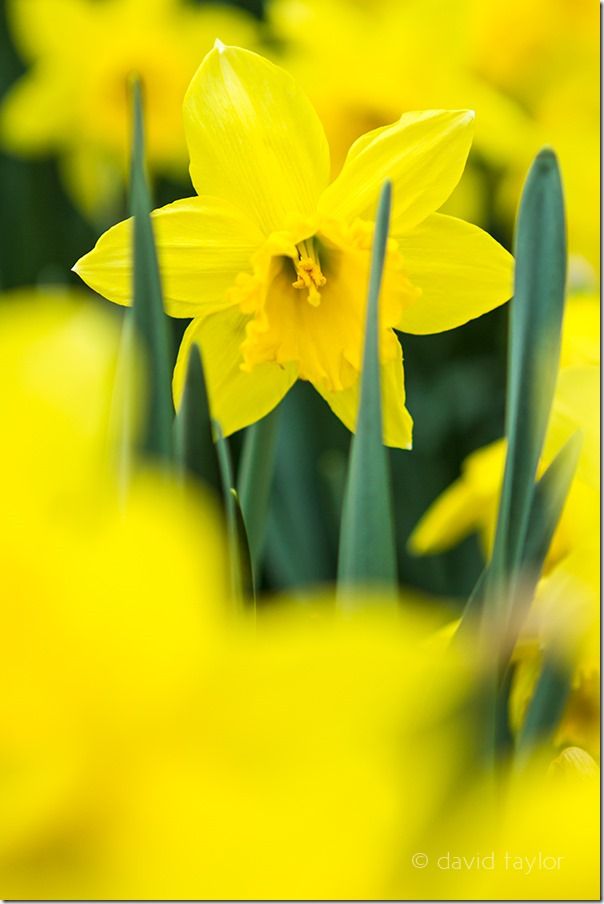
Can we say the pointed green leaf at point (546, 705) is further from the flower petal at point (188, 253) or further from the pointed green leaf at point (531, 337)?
the flower petal at point (188, 253)

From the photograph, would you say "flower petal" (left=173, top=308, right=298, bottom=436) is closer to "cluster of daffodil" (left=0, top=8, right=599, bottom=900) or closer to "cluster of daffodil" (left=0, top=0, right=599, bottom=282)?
"cluster of daffodil" (left=0, top=8, right=599, bottom=900)

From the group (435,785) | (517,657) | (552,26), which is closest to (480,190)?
(552,26)

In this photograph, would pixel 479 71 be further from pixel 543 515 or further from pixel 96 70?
pixel 543 515

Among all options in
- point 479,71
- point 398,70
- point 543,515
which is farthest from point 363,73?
point 543,515

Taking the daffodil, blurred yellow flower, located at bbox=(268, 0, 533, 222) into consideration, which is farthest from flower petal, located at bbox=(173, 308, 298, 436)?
blurred yellow flower, located at bbox=(268, 0, 533, 222)

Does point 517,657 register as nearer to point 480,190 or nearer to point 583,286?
point 583,286
